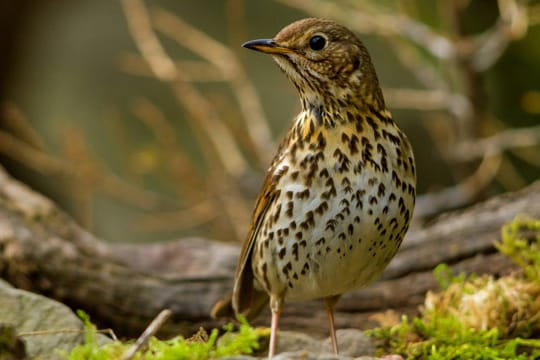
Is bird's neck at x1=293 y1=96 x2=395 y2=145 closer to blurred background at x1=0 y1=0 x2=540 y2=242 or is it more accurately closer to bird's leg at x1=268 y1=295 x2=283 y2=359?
bird's leg at x1=268 y1=295 x2=283 y2=359

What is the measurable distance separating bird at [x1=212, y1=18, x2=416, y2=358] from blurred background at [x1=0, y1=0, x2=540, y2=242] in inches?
75.4

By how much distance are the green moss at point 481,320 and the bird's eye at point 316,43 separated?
0.98 meters

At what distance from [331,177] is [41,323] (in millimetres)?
909

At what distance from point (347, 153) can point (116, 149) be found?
4943 mm

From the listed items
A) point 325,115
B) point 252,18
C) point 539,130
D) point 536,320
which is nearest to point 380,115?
point 325,115

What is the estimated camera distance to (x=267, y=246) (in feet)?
8.39

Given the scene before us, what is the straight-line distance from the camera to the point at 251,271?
285cm

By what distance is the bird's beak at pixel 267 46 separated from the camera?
2.41 m

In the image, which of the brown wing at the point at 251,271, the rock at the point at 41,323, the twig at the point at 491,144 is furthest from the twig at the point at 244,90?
the rock at the point at 41,323

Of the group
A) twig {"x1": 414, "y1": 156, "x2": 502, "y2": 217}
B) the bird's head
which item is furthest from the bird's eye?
twig {"x1": 414, "y1": 156, "x2": 502, "y2": 217}

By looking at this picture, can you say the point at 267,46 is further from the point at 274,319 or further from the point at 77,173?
the point at 77,173

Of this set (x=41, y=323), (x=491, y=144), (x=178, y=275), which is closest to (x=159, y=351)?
(x=41, y=323)

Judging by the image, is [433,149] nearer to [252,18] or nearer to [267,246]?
[252,18]

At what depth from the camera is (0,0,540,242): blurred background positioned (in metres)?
4.89
